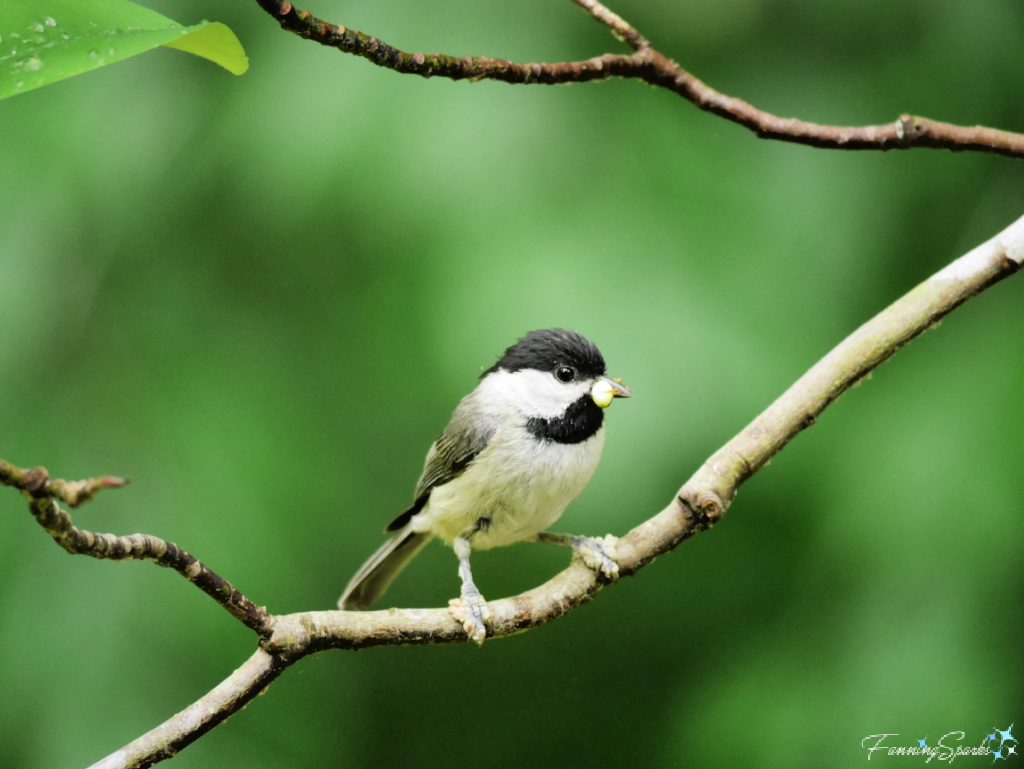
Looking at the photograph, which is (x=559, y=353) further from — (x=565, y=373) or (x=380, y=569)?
(x=380, y=569)

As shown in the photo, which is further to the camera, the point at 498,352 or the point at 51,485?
the point at 498,352

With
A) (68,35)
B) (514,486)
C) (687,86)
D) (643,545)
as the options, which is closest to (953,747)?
(643,545)

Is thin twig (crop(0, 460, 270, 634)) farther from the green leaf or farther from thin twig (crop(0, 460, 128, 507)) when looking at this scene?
the green leaf

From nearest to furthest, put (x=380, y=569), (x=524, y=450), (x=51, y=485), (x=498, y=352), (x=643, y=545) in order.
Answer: (x=51, y=485)
(x=643, y=545)
(x=524, y=450)
(x=380, y=569)
(x=498, y=352)

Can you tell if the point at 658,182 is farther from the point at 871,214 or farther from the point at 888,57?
the point at 888,57

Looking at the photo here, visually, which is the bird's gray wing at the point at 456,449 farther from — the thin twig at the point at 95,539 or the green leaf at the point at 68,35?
the green leaf at the point at 68,35

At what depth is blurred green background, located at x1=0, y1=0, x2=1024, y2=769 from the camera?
1580 millimetres

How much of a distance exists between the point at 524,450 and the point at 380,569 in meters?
0.42

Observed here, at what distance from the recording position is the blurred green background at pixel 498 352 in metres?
1.58

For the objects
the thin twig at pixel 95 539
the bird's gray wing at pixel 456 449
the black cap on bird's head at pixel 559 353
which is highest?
the black cap on bird's head at pixel 559 353

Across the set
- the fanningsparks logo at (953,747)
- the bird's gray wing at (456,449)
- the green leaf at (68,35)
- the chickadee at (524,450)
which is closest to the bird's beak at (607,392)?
the chickadee at (524,450)

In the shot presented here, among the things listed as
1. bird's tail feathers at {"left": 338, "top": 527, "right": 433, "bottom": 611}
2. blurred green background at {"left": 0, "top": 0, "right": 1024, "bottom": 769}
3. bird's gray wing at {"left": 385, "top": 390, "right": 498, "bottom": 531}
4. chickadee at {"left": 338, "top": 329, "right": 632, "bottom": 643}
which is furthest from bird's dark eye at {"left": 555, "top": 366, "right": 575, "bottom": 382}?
bird's tail feathers at {"left": 338, "top": 527, "right": 433, "bottom": 611}

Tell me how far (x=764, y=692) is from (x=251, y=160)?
1.50 m

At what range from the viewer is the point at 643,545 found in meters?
1.10
